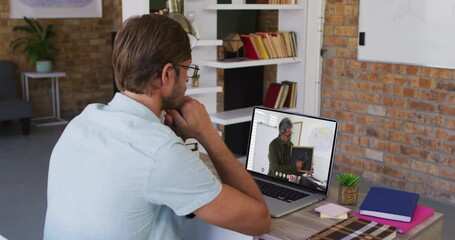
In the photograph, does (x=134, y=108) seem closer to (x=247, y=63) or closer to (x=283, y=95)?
(x=247, y=63)

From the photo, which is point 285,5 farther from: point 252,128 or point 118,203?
point 118,203

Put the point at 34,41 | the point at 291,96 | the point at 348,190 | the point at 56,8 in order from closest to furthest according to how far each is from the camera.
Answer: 1. the point at 348,190
2. the point at 291,96
3. the point at 34,41
4. the point at 56,8

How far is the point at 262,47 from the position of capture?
436 centimetres

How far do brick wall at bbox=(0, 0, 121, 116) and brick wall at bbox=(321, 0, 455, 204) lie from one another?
3987 mm

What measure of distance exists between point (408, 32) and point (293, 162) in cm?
255

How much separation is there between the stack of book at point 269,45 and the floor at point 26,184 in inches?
50.2

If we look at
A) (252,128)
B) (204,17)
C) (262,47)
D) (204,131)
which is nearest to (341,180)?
(252,128)

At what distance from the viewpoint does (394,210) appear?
183cm

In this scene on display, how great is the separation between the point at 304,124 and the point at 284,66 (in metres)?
2.55

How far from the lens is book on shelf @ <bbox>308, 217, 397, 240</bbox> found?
1676 millimetres

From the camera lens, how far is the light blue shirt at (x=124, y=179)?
132 centimetres

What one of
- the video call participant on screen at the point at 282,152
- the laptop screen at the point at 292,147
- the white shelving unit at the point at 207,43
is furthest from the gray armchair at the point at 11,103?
the video call participant on screen at the point at 282,152

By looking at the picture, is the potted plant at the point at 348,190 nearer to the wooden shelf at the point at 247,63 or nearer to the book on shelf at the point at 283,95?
the wooden shelf at the point at 247,63

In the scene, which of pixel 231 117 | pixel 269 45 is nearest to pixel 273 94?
pixel 269 45
